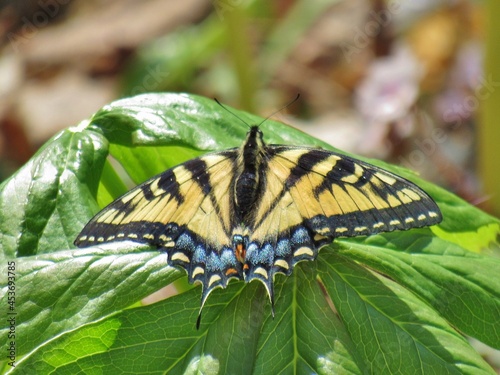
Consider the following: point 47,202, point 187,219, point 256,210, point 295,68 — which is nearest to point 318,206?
point 256,210

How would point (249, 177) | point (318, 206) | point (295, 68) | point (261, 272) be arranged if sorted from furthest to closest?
point (295, 68) → point (249, 177) → point (318, 206) → point (261, 272)

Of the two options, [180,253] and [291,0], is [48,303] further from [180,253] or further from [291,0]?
[291,0]

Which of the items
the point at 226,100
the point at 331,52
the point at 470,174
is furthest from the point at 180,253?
the point at 331,52

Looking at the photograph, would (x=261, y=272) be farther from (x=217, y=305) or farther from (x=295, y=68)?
(x=295, y=68)

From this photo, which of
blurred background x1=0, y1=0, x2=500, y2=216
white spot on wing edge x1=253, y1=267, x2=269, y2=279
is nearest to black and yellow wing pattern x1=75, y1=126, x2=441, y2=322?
white spot on wing edge x1=253, y1=267, x2=269, y2=279

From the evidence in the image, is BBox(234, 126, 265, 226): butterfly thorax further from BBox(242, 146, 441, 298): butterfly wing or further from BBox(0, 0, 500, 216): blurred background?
BBox(0, 0, 500, 216): blurred background

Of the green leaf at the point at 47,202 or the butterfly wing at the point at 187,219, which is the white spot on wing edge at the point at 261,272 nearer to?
the butterfly wing at the point at 187,219

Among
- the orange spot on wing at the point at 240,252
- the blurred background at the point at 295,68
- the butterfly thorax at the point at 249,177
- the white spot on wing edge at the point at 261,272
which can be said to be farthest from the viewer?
the blurred background at the point at 295,68

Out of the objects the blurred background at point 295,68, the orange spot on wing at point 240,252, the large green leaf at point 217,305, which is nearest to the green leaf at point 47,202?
the large green leaf at point 217,305
